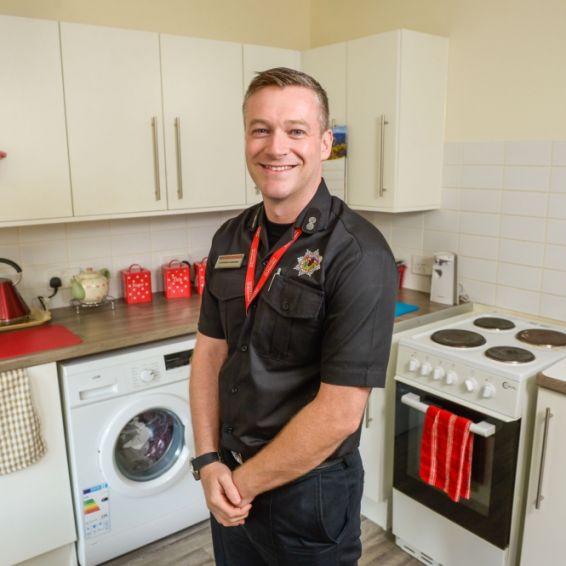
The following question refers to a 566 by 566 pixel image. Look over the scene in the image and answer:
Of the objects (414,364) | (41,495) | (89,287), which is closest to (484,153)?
(414,364)

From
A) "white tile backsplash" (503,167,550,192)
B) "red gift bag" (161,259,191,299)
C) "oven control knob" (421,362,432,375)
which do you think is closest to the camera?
"oven control knob" (421,362,432,375)

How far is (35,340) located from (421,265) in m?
1.77

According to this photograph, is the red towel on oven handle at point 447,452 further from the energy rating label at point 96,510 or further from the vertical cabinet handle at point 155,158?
the vertical cabinet handle at point 155,158

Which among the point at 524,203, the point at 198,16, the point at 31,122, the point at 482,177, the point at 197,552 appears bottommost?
the point at 197,552

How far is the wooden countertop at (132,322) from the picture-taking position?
2.07 meters

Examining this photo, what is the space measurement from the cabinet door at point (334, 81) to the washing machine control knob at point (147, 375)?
4.02ft

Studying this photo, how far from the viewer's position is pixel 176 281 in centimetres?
282

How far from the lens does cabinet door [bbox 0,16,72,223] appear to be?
82.7 inches

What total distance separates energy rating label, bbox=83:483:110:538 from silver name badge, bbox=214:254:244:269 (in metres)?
1.26

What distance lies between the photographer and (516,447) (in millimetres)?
1900

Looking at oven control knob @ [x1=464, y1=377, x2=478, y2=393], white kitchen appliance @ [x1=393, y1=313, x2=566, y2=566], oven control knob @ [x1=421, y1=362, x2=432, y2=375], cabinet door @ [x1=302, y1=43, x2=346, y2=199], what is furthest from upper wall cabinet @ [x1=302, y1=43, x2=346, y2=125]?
oven control knob @ [x1=464, y1=377, x2=478, y2=393]

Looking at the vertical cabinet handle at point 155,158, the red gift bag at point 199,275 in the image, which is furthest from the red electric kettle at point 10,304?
the red gift bag at point 199,275

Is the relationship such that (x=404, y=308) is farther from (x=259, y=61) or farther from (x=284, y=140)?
(x=284, y=140)

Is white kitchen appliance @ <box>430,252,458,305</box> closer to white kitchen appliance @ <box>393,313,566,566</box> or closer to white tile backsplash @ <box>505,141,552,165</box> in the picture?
white kitchen appliance @ <box>393,313,566,566</box>
